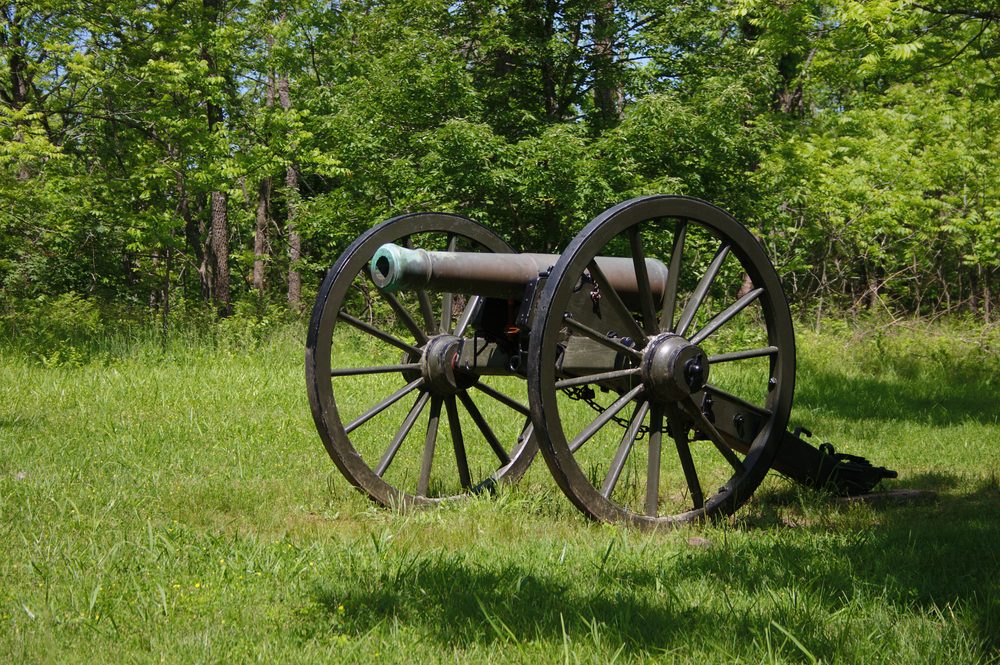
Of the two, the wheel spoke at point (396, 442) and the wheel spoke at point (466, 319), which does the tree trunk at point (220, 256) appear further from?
Answer: the wheel spoke at point (396, 442)

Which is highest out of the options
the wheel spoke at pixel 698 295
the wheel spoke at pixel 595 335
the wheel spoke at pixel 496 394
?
the wheel spoke at pixel 698 295

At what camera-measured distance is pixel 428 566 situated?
3844mm

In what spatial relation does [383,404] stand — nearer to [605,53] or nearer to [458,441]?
[458,441]

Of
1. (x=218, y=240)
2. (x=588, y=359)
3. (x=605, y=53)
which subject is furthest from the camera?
(x=218, y=240)

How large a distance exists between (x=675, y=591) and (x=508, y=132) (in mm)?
11901

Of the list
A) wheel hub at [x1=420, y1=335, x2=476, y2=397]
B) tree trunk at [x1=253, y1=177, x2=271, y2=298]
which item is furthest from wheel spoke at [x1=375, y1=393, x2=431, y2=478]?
tree trunk at [x1=253, y1=177, x2=271, y2=298]

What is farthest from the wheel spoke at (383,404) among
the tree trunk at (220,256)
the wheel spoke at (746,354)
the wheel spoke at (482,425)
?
the tree trunk at (220,256)

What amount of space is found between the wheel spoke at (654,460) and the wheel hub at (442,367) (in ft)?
→ 3.93

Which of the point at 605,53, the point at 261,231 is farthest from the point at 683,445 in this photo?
the point at 261,231

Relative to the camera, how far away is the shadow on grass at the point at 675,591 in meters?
3.15

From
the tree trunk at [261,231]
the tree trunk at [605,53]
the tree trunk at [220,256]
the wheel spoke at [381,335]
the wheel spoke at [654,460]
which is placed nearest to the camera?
the wheel spoke at [654,460]

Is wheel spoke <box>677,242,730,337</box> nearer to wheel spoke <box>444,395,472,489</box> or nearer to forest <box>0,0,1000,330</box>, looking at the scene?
wheel spoke <box>444,395,472,489</box>

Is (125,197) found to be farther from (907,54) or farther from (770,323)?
(770,323)

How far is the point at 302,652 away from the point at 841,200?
43.2 feet
